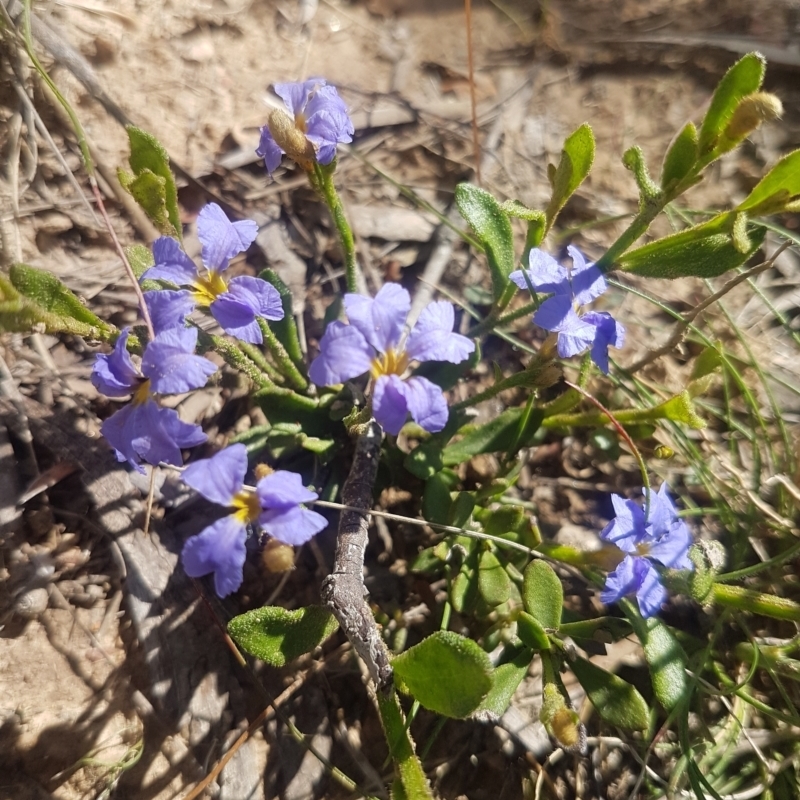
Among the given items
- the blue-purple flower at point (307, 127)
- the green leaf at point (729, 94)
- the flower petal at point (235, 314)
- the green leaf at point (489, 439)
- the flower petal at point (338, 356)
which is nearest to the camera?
the flower petal at point (338, 356)

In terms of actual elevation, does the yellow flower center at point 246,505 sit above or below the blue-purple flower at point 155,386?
below

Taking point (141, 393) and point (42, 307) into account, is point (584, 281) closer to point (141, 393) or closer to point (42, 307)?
point (141, 393)

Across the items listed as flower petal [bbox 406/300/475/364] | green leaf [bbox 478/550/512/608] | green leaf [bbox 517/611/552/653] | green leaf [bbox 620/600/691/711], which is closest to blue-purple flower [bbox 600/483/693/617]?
green leaf [bbox 620/600/691/711]

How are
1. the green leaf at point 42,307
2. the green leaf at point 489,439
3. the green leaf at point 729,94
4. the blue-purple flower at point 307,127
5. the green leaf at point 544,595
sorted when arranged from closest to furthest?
the green leaf at point 42,307
the green leaf at point 729,94
the blue-purple flower at point 307,127
the green leaf at point 544,595
the green leaf at point 489,439

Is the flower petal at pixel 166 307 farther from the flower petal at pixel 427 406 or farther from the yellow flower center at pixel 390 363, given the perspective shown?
the flower petal at pixel 427 406

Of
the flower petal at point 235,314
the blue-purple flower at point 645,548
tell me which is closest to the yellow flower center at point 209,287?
the flower petal at point 235,314

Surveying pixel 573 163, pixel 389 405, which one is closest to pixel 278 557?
pixel 389 405

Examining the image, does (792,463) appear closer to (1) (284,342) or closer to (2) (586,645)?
(2) (586,645)
